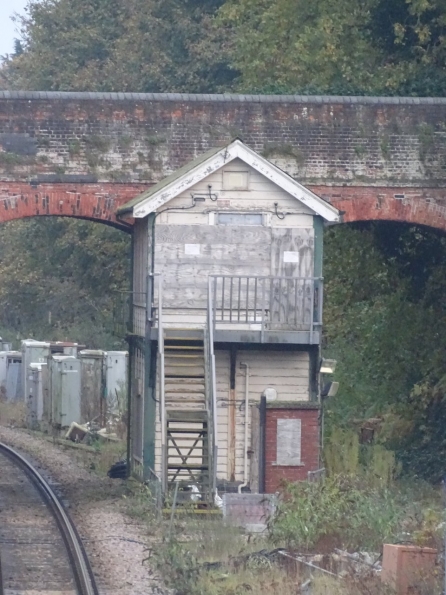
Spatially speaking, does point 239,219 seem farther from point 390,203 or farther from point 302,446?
point 302,446

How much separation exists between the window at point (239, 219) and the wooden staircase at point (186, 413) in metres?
1.64

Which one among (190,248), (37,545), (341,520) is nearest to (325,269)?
(190,248)

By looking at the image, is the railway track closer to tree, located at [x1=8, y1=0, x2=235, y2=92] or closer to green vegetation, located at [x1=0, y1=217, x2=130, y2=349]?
green vegetation, located at [x1=0, y1=217, x2=130, y2=349]

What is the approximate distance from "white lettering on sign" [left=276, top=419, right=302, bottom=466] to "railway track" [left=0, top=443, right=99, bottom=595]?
2982mm

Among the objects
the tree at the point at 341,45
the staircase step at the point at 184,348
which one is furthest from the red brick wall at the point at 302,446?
the tree at the point at 341,45

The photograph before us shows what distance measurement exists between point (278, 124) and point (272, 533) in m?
8.39

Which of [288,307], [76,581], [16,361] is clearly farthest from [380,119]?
[16,361]

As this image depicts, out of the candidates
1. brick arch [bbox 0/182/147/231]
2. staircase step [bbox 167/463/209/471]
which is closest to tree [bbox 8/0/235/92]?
brick arch [bbox 0/182/147/231]

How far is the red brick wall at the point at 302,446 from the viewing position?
16781 mm

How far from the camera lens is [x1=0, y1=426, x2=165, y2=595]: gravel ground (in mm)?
12055

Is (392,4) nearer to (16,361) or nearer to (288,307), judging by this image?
(288,307)

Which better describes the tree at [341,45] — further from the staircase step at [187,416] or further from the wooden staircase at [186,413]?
the staircase step at [187,416]

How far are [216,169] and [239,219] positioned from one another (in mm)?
862

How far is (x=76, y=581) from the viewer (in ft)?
39.8
